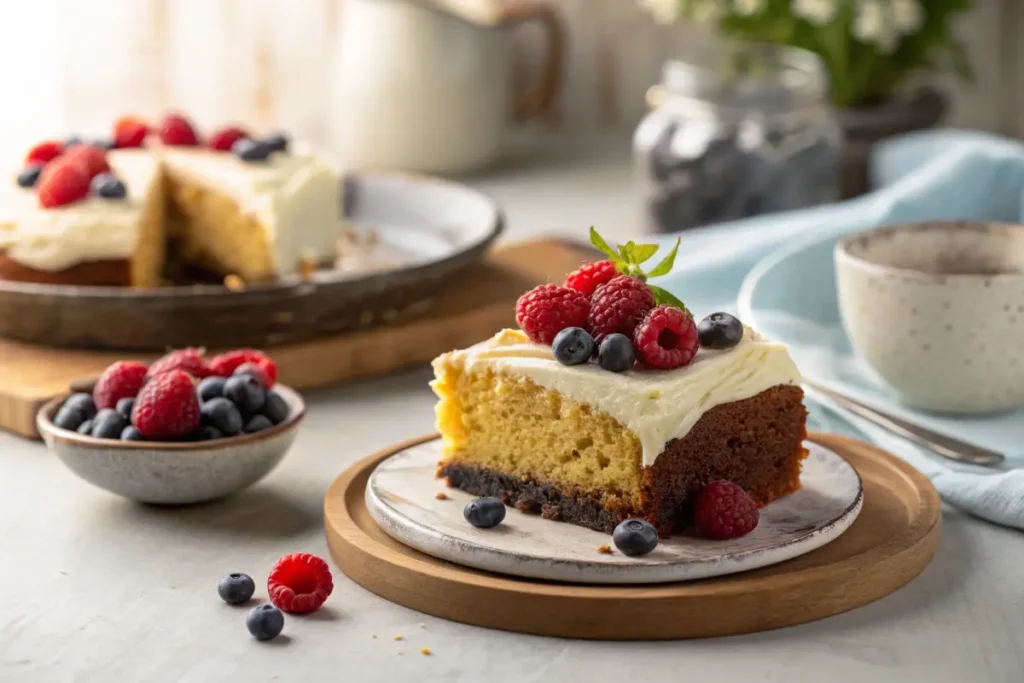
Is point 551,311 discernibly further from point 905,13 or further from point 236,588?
point 905,13

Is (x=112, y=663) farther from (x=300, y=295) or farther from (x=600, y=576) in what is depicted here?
(x=300, y=295)

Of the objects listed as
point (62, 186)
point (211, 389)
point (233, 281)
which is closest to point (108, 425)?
point (211, 389)

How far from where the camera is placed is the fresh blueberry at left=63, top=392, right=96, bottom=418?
2.09m

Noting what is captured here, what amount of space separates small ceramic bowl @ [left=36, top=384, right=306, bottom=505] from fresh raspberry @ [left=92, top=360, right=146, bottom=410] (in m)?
0.07

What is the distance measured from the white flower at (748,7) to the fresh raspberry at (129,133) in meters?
1.52

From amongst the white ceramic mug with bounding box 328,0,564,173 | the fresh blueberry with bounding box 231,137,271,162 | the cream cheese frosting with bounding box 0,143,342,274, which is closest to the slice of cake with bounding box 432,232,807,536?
the cream cheese frosting with bounding box 0,143,342,274

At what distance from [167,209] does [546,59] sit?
1595mm

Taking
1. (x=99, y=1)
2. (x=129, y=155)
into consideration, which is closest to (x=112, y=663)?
(x=129, y=155)

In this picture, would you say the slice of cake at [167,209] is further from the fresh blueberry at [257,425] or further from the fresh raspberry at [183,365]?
the fresh blueberry at [257,425]

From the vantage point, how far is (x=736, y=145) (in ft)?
10.8

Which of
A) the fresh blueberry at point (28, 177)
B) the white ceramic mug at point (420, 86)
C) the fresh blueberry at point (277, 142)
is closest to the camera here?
the fresh blueberry at point (28, 177)

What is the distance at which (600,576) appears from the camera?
5.57 ft

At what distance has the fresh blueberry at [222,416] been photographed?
6.68ft

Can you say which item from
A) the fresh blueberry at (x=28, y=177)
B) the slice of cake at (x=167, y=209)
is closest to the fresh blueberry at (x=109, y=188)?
the slice of cake at (x=167, y=209)
